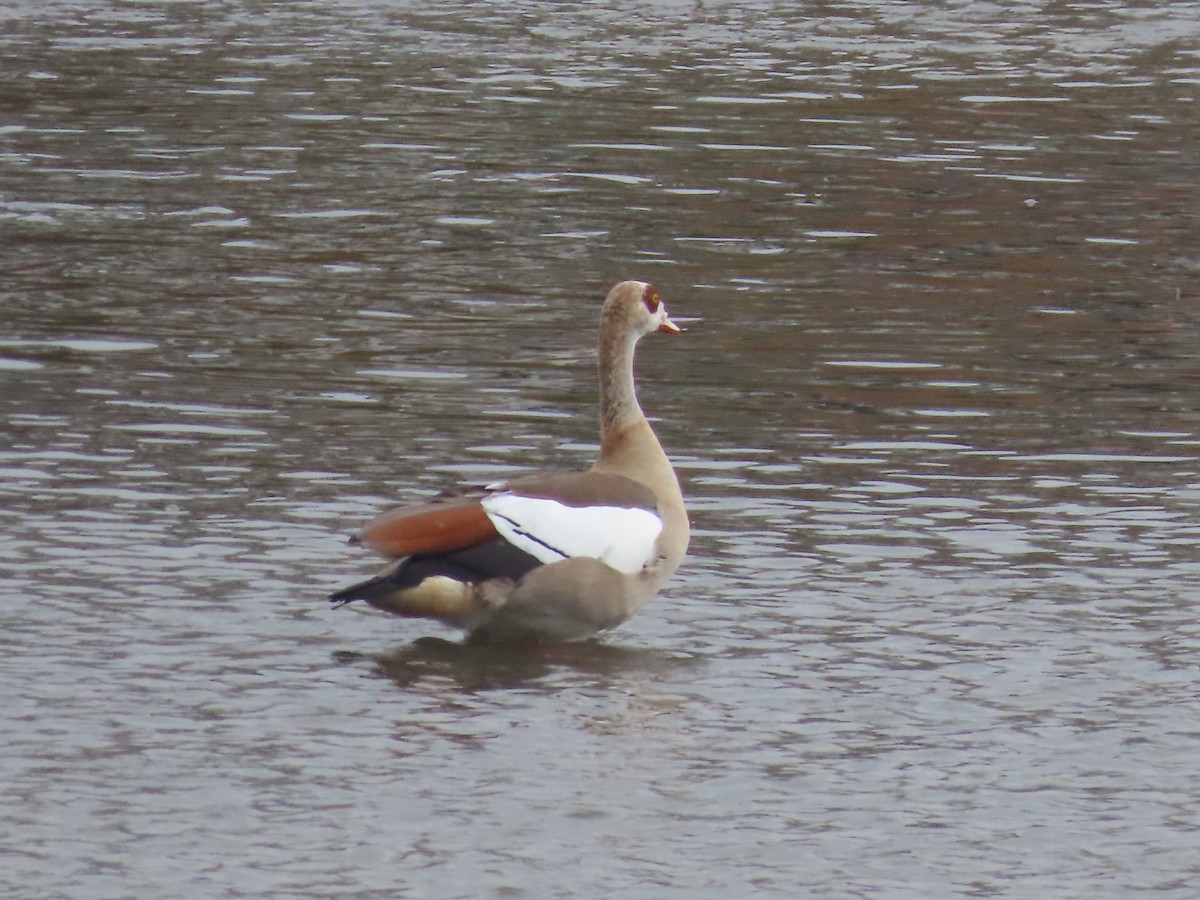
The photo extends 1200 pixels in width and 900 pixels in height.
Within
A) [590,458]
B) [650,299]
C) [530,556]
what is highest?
[650,299]

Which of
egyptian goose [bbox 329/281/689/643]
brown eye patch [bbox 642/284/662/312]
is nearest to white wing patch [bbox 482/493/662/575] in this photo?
egyptian goose [bbox 329/281/689/643]

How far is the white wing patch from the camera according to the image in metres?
9.20

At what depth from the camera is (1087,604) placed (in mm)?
9883

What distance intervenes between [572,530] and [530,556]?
202mm

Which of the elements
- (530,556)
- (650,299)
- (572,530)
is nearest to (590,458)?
(650,299)

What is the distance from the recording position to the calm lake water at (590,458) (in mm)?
7461

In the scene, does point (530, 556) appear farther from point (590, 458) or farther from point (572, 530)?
point (590, 458)

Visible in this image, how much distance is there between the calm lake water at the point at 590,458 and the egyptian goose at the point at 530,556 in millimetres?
194

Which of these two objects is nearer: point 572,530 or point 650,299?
point 572,530

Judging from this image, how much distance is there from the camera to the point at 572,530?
9281 mm

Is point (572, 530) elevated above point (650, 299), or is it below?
below

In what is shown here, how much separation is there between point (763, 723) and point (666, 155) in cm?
Answer: 1336

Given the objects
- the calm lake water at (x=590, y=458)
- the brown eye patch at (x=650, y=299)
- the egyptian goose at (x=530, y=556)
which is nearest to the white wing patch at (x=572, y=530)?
the egyptian goose at (x=530, y=556)

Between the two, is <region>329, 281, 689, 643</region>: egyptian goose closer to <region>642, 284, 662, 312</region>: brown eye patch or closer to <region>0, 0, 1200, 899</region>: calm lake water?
<region>0, 0, 1200, 899</region>: calm lake water
